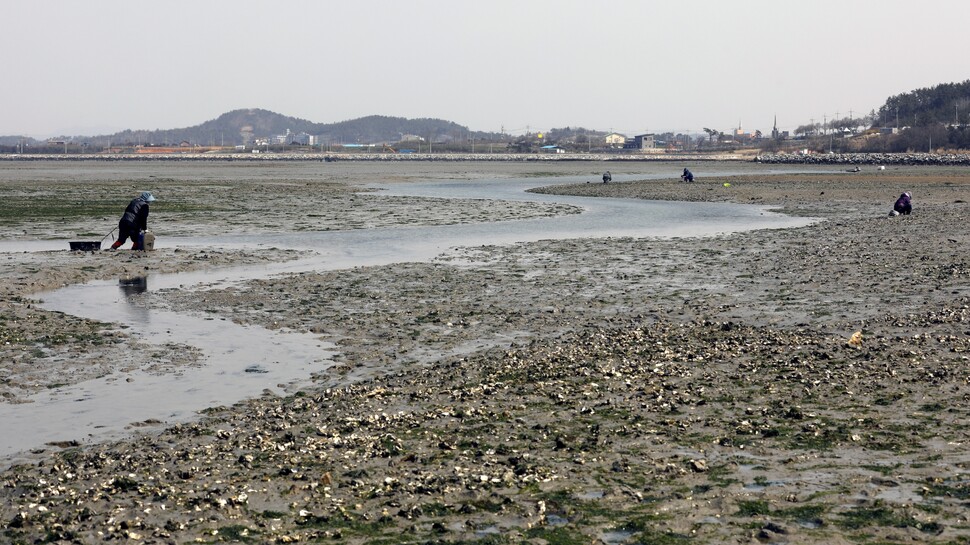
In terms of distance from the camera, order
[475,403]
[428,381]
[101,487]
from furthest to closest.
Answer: [428,381] → [475,403] → [101,487]

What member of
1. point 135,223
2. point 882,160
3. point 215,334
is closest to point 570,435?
point 215,334

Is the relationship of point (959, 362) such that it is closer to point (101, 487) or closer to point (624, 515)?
point (624, 515)

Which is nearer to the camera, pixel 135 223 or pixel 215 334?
pixel 215 334

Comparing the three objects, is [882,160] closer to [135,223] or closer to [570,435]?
[135,223]

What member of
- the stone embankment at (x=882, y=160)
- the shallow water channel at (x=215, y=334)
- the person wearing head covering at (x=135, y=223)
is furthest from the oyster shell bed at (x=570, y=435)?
the stone embankment at (x=882, y=160)

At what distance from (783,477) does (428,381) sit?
19.2ft

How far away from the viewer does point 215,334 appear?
Answer: 18797mm

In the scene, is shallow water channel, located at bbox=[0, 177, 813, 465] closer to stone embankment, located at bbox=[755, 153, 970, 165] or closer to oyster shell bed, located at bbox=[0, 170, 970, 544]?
oyster shell bed, located at bbox=[0, 170, 970, 544]

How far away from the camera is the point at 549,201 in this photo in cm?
6281

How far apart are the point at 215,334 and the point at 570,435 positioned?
31.2 ft

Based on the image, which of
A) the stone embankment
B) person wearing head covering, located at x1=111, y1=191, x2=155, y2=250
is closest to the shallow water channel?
person wearing head covering, located at x1=111, y1=191, x2=155, y2=250

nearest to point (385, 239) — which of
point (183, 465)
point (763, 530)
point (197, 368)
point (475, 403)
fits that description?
point (197, 368)

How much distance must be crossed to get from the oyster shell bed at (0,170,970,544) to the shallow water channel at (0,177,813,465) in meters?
0.74

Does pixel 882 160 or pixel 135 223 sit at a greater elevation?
pixel 882 160
